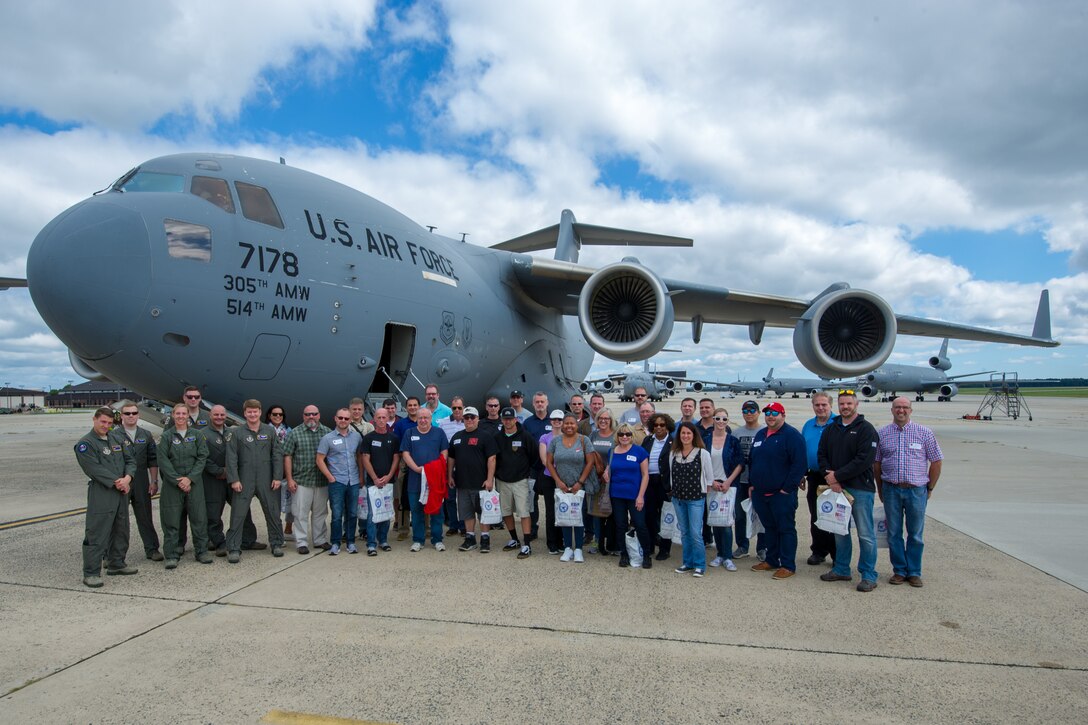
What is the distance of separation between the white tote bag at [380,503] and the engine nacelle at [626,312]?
468 centimetres

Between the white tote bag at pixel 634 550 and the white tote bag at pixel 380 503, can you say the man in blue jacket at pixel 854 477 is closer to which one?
the white tote bag at pixel 634 550

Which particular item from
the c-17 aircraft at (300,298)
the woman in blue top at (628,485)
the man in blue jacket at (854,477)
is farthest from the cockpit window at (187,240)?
the man in blue jacket at (854,477)

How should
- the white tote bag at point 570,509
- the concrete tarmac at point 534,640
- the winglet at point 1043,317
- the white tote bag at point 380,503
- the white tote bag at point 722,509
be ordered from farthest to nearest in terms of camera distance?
1. the winglet at point 1043,317
2. the white tote bag at point 380,503
3. the white tote bag at point 570,509
4. the white tote bag at point 722,509
5. the concrete tarmac at point 534,640

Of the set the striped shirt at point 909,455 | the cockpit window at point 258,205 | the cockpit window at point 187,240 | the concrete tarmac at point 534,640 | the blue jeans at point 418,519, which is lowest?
the concrete tarmac at point 534,640

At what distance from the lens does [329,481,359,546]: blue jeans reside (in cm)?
576

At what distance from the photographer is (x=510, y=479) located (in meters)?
5.81

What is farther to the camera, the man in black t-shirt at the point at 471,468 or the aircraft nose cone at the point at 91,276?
the man in black t-shirt at the point at 471,468

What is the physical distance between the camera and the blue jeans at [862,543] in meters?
4.64

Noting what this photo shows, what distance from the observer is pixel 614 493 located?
5.36m

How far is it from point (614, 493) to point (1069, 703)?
313cm

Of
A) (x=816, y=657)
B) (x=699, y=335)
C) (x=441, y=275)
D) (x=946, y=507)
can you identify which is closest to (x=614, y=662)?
(x=816, y=657)

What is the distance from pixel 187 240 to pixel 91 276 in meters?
0.87

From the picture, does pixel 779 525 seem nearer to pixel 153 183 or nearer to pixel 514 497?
pixel 514 497

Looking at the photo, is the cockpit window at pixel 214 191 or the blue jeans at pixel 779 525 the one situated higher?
the cockpit window at pixel 214 191
